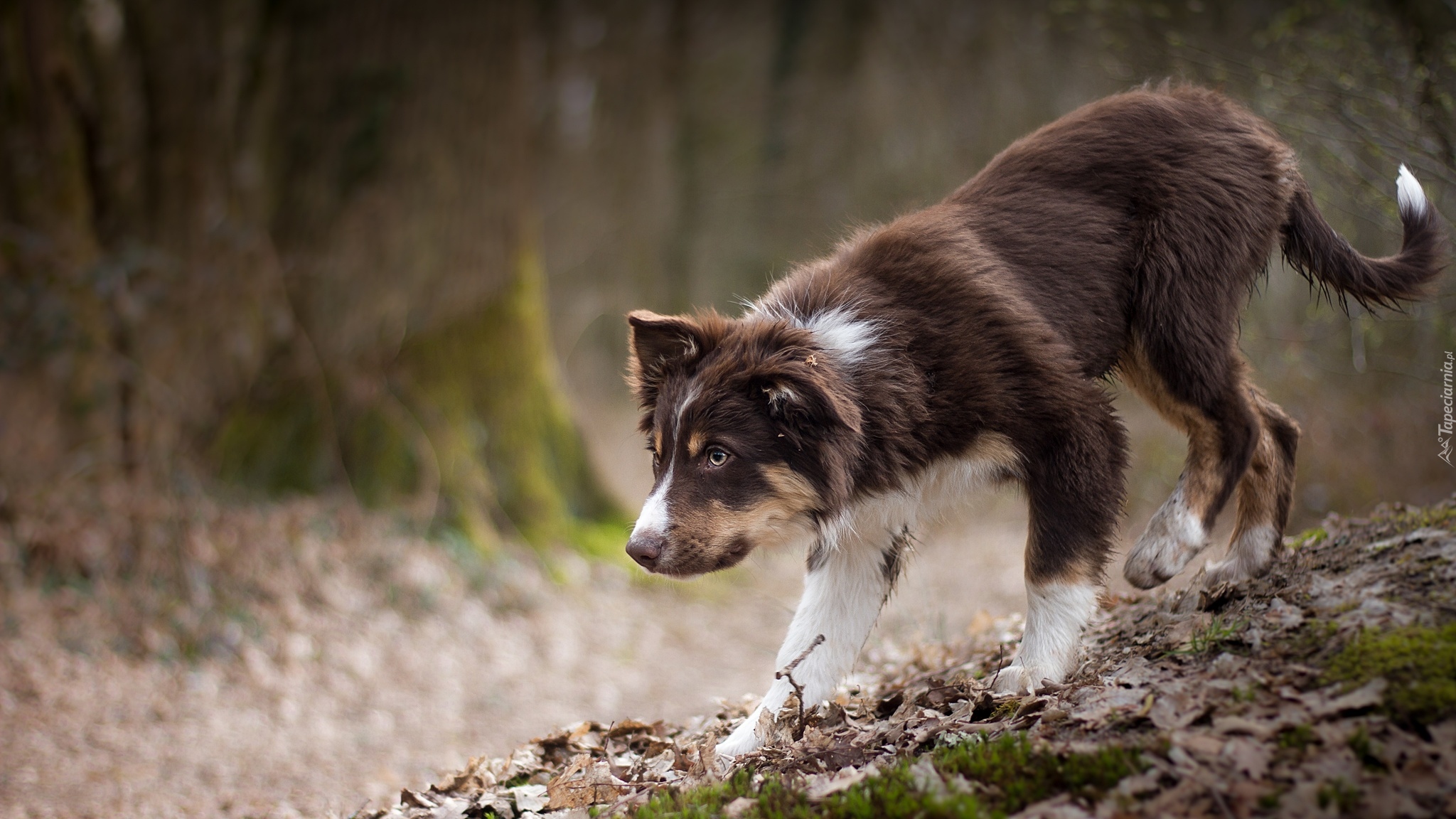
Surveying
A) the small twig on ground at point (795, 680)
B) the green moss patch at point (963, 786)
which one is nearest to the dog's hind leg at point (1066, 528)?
the small twig on ground at point (795, 680)

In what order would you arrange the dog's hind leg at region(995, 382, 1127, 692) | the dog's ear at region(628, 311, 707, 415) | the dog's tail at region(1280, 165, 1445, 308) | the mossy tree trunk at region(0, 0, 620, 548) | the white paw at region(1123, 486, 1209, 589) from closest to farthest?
1. the dog's hind leg at region(995, 382, 1127, 692)
2. the dog's ear at region(628, 311, 707, 415)
3. the white paw at region(1123, 486, 1209, 589)
4. the dog's tail at region(1280, 165, 1445, 308)
5. the mossy tree trunk at region(0, 0, 620, 548)

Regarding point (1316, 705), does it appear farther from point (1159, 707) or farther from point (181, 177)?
point (181, 177)

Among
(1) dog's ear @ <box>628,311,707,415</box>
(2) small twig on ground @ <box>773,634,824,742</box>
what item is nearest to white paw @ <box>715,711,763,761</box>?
(2) small twig on ground @ <box>773,634,824,742</box>

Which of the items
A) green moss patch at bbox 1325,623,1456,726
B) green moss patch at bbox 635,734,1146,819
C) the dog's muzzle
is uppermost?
the dog's muzzle

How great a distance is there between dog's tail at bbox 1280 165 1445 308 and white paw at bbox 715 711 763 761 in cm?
333

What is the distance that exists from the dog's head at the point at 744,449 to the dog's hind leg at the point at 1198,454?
140 centimetres

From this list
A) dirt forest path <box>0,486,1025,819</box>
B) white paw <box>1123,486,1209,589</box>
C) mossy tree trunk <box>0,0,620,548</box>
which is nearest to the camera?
white paw <box>1123,486,1209,589</box>

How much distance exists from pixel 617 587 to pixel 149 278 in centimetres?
487

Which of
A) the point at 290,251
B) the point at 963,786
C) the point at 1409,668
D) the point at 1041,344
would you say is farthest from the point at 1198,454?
the point at 290,251

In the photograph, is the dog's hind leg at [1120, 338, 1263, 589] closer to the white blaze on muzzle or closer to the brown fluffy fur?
the brown fluffy fur

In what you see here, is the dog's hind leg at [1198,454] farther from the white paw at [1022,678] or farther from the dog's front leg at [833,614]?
the dog's front leg at [833,614]

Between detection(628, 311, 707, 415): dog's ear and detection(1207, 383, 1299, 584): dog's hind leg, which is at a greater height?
detection(628, 311, 707, 415): dog's ear

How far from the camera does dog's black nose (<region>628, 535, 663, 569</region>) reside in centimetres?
379

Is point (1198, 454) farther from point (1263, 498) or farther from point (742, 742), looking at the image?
point (742, 742)
